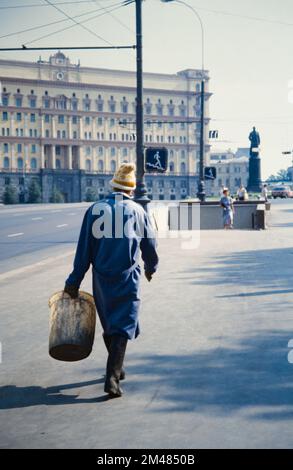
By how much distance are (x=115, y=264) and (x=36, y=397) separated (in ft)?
3.71

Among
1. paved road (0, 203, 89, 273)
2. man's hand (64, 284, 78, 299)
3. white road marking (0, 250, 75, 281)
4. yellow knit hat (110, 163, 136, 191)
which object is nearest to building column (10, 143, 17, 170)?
paved road (0, 203, 89, 273)

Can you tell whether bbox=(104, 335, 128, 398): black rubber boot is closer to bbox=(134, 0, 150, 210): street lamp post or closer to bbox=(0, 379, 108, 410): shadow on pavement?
bbox=(0, 379, 108, 410): shadow on pavement

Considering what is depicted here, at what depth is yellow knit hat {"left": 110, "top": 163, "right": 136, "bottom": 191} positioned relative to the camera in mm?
5742

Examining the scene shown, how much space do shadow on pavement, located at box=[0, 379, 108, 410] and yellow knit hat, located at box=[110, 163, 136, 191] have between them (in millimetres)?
1584

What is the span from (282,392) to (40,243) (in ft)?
51.2

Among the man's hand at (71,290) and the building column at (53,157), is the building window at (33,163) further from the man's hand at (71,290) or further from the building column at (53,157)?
the man's hand at (71,290)

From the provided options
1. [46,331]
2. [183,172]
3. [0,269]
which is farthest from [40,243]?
[183,172]

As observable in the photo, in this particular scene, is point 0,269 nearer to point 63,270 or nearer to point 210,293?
point 63,270

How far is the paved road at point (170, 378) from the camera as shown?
14.3 ft

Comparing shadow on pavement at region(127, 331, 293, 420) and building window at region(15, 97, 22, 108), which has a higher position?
building window at region(15, 97, 22, 108)

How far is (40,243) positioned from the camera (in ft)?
66.5

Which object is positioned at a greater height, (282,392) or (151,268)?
(151,268)
